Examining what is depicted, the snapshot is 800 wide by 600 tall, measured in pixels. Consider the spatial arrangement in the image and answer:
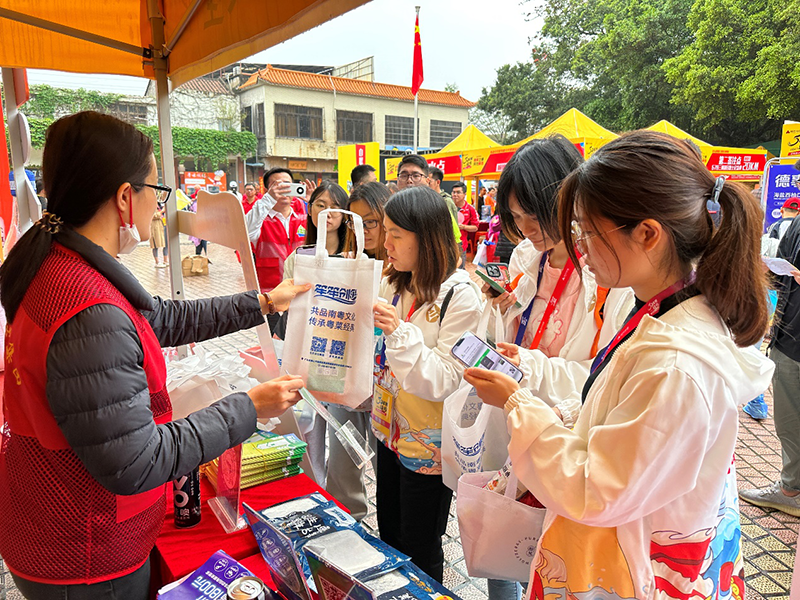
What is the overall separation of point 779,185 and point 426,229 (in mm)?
5599

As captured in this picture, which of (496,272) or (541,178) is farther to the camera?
(496,272)

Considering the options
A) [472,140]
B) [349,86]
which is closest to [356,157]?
[472,140]

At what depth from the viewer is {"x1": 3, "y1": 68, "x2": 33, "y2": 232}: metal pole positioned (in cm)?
289

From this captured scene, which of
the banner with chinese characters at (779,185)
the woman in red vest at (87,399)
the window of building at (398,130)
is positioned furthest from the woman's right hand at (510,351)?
the window of building at (398,130)

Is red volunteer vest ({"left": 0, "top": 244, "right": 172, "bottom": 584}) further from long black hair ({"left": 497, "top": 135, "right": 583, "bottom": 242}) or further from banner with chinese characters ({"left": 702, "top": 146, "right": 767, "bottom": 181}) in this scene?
banner with chinese characters ({"left": 702, "top": 146, "right": 767, "bottom": 181})

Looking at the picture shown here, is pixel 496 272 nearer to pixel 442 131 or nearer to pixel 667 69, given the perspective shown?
pixel 667 69

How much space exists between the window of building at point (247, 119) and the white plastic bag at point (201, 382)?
30974 mm

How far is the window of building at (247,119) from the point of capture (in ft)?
97.8

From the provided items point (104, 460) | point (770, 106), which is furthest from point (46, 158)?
point (770, 106)

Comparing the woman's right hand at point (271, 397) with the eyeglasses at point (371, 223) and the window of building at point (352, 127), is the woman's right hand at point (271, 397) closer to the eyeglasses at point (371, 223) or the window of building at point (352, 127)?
the eyeglasses at point (371, 223)

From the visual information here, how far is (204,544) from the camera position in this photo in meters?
1.36

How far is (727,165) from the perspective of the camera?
11414 millimetres

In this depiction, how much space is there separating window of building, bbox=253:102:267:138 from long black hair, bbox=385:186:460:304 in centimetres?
2937

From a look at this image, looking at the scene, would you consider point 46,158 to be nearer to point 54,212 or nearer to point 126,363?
point 54,212
